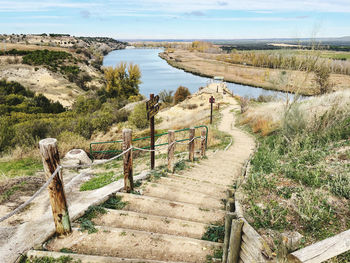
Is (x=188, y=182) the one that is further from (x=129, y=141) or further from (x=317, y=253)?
(x=317, y=253)

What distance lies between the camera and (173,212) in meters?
4.47

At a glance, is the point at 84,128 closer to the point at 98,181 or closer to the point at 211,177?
the point at 98,181

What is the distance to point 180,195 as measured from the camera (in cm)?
521

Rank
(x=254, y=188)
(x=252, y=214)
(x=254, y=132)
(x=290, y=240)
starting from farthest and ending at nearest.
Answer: (x=254, y=132) < (x=254, y=188) < (x=252, y=214) < (x=290, y=240)

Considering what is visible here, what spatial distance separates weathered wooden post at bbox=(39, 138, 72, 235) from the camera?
129 inches

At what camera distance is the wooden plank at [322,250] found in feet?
6.69

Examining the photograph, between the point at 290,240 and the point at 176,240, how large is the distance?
6.38ft

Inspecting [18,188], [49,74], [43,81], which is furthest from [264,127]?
[49,74]

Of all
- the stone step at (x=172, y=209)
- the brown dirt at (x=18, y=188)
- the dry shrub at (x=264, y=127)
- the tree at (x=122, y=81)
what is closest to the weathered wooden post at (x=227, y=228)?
the stone step at (x=172, y=209)

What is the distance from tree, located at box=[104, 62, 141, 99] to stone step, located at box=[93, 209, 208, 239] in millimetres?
40476

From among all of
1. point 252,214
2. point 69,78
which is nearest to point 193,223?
point 252,214

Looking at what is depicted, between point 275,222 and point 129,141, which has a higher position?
point 129,141

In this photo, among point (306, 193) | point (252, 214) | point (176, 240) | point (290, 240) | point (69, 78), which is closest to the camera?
point (290, 240)

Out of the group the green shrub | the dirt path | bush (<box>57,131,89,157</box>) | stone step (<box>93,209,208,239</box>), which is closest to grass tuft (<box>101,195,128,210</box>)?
the dirt path
